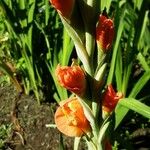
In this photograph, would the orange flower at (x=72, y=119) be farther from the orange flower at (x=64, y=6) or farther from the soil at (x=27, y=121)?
the soil at (x=27, y=121)

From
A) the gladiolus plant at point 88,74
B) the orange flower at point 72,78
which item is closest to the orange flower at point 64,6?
the gladiolus plant at point 88,74

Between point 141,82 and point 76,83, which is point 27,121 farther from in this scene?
point 76,83

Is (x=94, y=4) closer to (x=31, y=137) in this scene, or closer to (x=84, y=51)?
(x=84, y=51)

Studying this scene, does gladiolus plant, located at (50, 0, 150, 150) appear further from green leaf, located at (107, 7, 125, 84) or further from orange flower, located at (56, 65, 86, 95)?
green leaf, located at (107, 7, 125, 84)

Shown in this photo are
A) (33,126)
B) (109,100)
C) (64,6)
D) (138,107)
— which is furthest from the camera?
(33,126)

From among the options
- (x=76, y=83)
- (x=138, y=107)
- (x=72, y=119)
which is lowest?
(x=138, y=107)

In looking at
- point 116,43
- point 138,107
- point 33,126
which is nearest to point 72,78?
point 138,107

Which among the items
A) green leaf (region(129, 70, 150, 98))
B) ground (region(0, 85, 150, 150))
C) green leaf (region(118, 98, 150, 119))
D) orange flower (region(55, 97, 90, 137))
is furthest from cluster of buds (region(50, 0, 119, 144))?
ground (region(0, 85, 150, 150))
